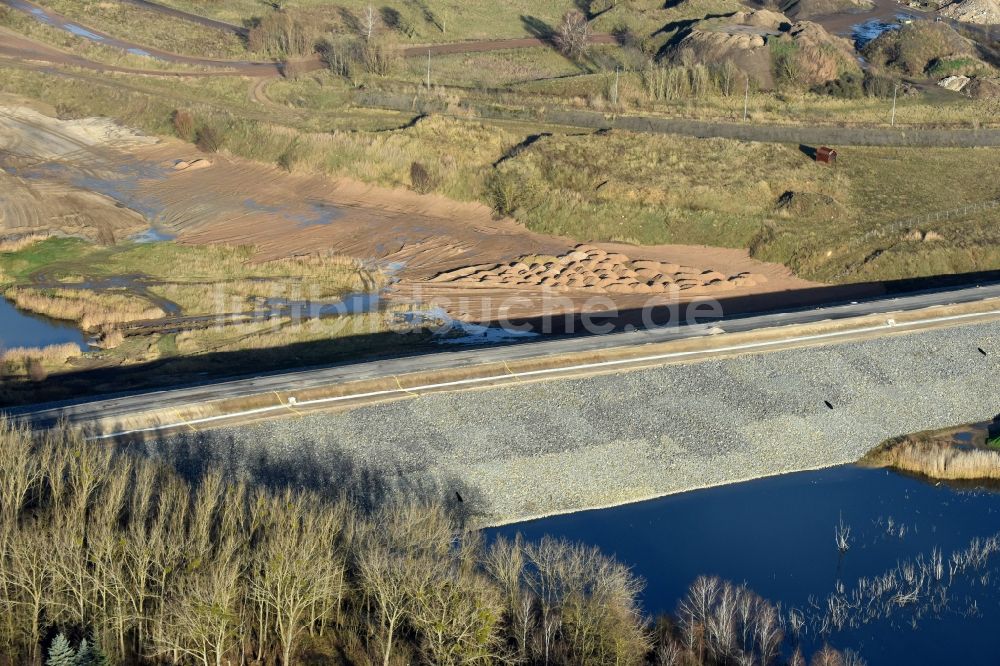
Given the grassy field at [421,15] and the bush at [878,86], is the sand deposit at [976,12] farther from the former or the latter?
the grassy field at [421,15]

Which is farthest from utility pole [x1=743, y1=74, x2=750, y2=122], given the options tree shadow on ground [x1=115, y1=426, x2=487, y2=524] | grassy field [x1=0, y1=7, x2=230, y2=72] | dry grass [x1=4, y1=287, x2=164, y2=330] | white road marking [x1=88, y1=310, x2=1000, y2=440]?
tree shadow on ground [x1=115, y1=426, x2=487, y2=524]

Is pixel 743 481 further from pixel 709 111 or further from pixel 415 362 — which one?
pixel 709 111

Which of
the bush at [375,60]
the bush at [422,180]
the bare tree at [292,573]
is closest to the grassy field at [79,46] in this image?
the bush at [375,60]

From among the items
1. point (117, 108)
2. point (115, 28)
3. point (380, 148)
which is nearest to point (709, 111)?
point (380, 148)

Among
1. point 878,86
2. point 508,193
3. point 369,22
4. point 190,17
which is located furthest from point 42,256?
point 878,86

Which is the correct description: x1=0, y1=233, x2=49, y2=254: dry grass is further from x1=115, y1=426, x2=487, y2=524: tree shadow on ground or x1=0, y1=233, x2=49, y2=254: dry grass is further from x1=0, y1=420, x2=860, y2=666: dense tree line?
x1=0, y1=420, x2=860, y2=666: dense tree line

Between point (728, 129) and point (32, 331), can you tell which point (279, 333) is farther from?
point (728, 129)

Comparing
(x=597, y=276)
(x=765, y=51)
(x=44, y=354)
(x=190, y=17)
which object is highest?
(x=190, y=17)
